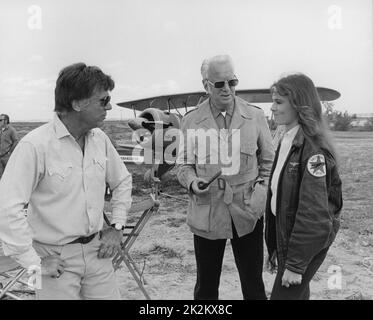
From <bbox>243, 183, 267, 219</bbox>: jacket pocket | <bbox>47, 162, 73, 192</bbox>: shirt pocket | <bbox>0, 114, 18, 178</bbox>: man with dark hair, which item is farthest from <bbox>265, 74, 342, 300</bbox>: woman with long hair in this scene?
<bbox>0, 114, 18, 178</bbox>: man with dark hair

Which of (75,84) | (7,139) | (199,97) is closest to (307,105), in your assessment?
(75,84)

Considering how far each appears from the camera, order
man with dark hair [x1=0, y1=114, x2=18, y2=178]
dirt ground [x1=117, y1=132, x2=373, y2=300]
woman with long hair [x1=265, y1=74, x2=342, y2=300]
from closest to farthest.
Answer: woman with long hair [x1=265, y1=74, x2=342, y2=300] < dirt ground [x1=117, y1=132, x2=373, y2=300] < man with dark hair [x1=0, y1=114, x2=18, y2=178]

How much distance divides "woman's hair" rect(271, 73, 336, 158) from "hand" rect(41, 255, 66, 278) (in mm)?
1051

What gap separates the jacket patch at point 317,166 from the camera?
4.96 ft

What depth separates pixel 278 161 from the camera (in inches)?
69.0

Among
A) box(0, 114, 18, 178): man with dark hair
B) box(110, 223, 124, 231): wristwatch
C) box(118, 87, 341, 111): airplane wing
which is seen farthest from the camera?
box(118, 87, 341, 111): airplane wing

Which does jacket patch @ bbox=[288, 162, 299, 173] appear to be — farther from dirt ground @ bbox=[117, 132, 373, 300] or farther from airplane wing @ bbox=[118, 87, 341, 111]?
airplane wing @ bbox=[118, 87, 341, 111]

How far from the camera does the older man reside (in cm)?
206

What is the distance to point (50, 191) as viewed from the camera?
5.00 ft

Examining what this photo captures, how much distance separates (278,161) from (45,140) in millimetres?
945

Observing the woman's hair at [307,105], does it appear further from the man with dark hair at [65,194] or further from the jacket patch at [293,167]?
the man with dark hair at [65,194]

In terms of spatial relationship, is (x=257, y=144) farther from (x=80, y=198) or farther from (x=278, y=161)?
(x=80, y=198)

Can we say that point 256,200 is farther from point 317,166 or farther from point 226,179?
point 317,166

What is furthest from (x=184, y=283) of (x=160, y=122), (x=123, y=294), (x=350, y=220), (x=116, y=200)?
(x=160, y=122)
